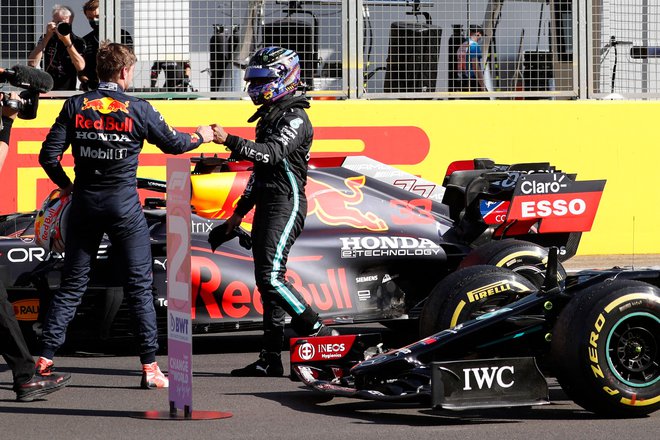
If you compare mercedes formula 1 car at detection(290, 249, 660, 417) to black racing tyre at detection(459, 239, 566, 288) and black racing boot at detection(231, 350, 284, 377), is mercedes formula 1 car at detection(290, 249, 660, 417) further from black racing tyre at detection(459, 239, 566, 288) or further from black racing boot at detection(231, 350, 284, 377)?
black racing tyre at detection(459, 239, 566, 288)

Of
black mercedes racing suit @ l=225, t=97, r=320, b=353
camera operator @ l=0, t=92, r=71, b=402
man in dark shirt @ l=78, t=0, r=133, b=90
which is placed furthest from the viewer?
man in dark shirt @ l=78, t=0, r=133, b=90

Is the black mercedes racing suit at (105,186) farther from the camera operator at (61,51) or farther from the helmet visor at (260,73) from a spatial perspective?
the camera operator at (61,51)

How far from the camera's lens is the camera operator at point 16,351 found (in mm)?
6430

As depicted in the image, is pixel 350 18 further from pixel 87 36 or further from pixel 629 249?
pixel 629 249

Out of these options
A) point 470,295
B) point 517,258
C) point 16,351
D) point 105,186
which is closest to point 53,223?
point 105,186

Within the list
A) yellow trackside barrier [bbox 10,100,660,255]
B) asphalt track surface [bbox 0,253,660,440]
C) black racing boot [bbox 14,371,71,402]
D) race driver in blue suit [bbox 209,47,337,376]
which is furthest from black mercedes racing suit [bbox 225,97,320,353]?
yellow trackside barrier [bbox 10,100,660,255]

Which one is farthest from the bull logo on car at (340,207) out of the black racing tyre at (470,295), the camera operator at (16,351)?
the camera operator at (16,351)

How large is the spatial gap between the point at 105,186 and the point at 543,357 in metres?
2.54

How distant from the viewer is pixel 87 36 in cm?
1248

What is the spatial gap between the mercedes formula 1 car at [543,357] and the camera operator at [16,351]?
144 cm

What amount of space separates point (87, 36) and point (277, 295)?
20.0 ft

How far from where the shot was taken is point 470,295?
6.83 m

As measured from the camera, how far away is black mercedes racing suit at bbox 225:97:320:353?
23.7ft

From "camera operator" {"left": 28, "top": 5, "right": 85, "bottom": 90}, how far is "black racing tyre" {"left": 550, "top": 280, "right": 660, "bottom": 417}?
733 cm
